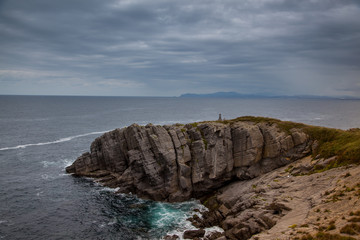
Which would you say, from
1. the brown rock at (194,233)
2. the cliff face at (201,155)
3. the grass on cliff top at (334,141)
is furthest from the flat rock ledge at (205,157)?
the brown rock at (194,233)

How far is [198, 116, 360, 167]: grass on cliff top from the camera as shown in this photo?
158 feet

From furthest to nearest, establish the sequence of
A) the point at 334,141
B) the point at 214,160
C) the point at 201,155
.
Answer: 1. the point at 201,155
2. the point at 214,160
3. the point at 334,141

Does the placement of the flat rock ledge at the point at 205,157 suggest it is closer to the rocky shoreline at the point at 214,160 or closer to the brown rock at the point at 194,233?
the rocky shoreline at the point at 214,160

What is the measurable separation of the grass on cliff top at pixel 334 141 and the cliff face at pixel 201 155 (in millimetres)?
1834

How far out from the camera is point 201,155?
64500 mm

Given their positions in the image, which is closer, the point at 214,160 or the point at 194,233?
the point at 194,233

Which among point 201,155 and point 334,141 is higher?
point 334,141

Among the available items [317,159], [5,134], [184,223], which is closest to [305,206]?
[317,159]

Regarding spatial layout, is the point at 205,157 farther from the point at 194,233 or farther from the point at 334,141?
the point at 334,141

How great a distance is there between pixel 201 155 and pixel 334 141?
29.9m

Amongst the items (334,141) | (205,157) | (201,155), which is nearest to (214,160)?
(205,157)

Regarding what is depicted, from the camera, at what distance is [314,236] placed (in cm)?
2870

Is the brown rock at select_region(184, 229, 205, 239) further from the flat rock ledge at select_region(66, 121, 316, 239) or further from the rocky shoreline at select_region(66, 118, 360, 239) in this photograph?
the flat rock ledge at select_region(66, 121, 316, 239)

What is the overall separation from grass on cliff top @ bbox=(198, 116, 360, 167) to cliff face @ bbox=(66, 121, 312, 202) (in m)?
1.83
